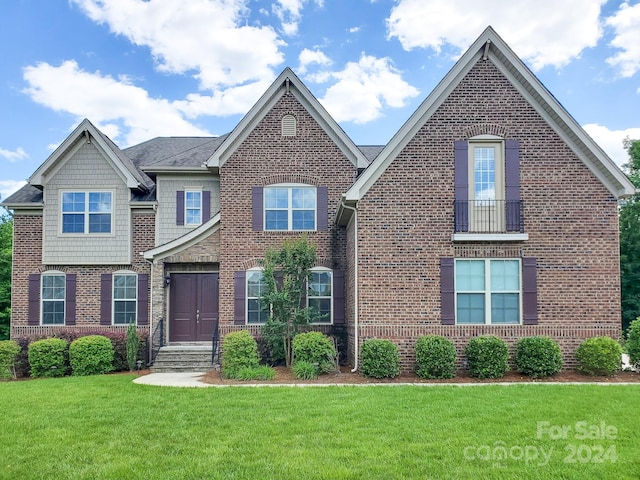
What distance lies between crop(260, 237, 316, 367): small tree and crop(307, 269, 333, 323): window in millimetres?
1142

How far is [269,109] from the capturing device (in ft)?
50.2

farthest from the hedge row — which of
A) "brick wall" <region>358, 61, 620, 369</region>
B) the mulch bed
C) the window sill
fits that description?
the window sill

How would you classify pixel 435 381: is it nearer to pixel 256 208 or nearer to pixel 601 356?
pixel 601 356

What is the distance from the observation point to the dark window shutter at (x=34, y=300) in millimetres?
16281

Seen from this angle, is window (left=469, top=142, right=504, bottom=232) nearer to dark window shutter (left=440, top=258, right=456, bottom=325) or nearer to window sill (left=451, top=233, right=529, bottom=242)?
window sill (left=451, top=233, right=529, bottom=242)

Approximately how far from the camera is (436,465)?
561 centimetres

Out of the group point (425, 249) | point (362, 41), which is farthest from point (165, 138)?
point (425, 249)

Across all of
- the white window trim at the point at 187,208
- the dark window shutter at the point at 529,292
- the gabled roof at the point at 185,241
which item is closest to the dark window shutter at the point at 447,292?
the dark window shutter at the point at 529,292

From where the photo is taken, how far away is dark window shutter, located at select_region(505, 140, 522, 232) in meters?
12.5

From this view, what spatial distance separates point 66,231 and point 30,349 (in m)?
3.82

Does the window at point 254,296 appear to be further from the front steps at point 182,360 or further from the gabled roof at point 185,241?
the gabled roof at point 185,241

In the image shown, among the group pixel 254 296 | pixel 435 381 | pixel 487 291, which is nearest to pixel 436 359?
pixel 435 381

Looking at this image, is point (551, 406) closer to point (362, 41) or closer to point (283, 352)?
point (283, 352)

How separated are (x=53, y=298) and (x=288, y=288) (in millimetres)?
8021
